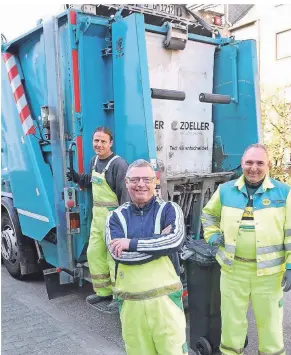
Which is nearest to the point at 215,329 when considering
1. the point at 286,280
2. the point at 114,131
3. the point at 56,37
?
the point at 286,280

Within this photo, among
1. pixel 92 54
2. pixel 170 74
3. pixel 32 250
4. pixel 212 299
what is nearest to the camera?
pixel 212 299

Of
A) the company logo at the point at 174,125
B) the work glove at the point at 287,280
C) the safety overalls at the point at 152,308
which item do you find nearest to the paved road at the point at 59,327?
the work glove at the point at 287,280

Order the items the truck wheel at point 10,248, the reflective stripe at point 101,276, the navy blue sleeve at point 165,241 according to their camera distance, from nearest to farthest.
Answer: the navy blue sleeve at point 165,241
the reflective stripe at point 101,276
the truck wheel at point 10,248

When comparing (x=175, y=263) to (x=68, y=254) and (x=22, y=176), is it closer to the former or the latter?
(x=68, y=254)

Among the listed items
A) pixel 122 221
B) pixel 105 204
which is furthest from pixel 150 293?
pixel 105 204

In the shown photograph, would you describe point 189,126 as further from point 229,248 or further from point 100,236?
point 229,248

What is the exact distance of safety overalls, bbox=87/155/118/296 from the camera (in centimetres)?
358

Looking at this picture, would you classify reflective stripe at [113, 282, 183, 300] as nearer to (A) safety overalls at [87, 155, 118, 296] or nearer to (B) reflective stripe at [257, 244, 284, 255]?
(B) reflective stripe at [257, 244, 284, 255]

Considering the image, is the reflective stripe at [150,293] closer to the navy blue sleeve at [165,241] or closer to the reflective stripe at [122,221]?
the navy blue sleeve at [165,241]

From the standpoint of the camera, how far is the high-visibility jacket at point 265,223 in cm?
261

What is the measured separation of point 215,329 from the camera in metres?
3.10

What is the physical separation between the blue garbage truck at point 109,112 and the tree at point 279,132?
22.2 ft

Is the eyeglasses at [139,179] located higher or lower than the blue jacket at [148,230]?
higher

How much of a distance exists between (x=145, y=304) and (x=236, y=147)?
8.40ft
